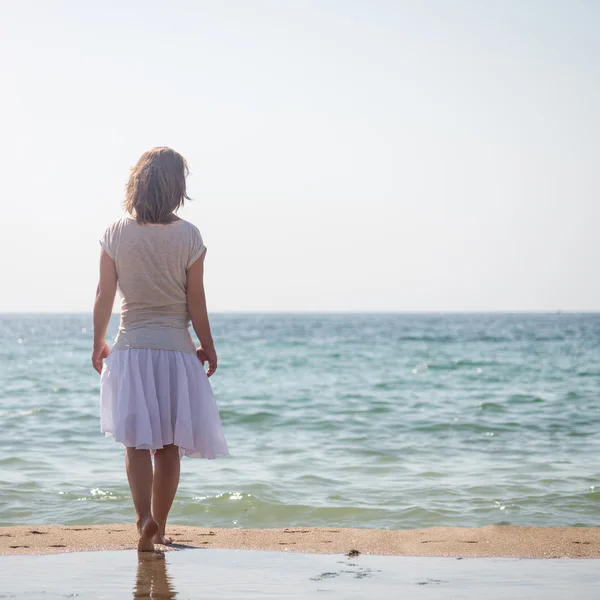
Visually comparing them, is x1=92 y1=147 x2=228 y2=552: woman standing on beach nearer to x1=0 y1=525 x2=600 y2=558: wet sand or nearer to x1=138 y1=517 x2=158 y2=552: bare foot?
x1=138 y1=517 x2=158 y2=552: bare foot

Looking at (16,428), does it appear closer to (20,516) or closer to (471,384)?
(20,516)

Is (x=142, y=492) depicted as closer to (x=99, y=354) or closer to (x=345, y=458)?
(x=99, y=354)

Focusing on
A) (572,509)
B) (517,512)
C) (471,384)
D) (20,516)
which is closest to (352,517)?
(517,512)

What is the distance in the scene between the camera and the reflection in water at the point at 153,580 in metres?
3.33

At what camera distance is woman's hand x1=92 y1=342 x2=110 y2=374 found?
4.11 meters

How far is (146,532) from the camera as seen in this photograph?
4035mm

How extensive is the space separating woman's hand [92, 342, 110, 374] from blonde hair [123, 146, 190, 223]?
59cm

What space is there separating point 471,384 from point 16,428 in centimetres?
1014

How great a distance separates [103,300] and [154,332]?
10.9 inches

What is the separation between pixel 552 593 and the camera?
343 centimetres

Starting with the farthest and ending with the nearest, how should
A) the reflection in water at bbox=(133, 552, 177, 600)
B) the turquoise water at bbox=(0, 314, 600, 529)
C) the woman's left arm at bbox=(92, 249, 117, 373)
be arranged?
the turquoise water at bbox=(0, 314, 600, 529), the woman's left arm at bbox=(92, 249, 117, 373), the reflection in water at bbox=(133, 552, 177, 600)

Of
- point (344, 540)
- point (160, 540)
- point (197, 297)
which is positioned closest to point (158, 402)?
point (197, 297)

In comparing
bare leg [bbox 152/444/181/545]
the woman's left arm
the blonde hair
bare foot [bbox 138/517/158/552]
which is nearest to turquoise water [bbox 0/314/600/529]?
bare leg [bbox 152/444/181/545]

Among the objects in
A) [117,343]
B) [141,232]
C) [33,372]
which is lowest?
[33,372]
